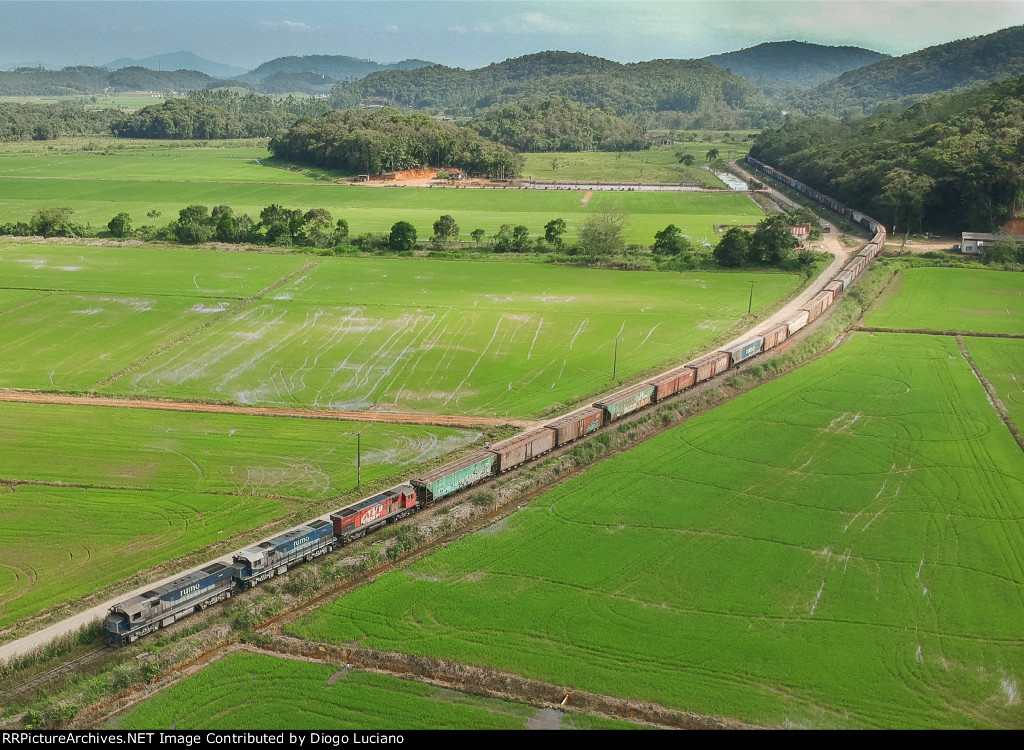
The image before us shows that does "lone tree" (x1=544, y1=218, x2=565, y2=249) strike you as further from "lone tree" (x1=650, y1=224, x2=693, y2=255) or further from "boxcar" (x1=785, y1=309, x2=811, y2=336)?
"boxcar" (x1=785, y1=309, x2=811, y2=336)

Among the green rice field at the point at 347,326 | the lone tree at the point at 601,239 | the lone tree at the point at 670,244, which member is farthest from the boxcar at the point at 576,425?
the lone tree at the point at 670,244

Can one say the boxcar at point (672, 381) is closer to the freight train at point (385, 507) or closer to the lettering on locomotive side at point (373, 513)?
the freight train at point (385, 507)

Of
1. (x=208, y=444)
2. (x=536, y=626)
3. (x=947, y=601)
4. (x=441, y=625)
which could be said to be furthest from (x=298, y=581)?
(x=947, y=601)

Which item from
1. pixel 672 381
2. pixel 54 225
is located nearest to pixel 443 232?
pixel 54 225

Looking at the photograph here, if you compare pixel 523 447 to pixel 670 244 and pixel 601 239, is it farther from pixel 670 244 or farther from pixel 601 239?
pixel 670 244

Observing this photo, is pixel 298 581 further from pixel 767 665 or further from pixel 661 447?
pixel 661 447

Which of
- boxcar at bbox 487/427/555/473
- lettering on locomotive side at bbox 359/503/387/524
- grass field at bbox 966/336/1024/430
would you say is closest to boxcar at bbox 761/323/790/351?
grass field at bbox 966/336/1024/430
